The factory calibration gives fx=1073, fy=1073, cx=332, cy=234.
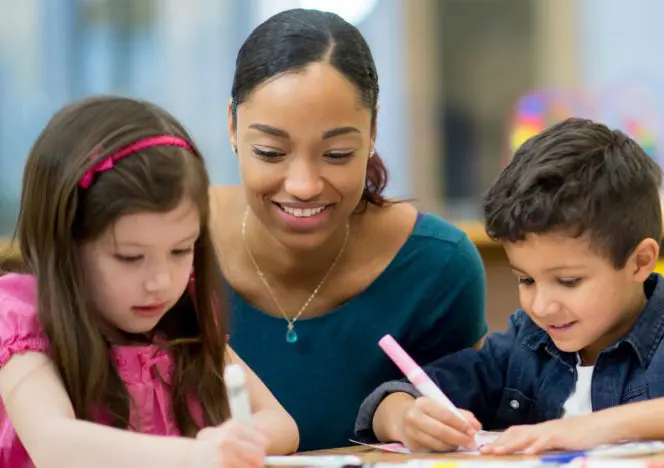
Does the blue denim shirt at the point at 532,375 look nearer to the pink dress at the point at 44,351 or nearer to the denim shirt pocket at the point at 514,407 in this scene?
the denim shirt pocket at the point at 514,407

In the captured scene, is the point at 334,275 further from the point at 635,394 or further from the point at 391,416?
the point at 635,394

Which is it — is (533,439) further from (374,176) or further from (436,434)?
(374,176)

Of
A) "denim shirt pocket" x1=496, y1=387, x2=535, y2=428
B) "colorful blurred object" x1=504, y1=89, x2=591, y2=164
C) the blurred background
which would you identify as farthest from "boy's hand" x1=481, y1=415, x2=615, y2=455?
"colorful blurred object" x1=504, y1=89, x2=591, y2=164

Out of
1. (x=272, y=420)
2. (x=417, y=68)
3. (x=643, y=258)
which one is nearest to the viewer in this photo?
(x=272, y=420)

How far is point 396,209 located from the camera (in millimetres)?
1620

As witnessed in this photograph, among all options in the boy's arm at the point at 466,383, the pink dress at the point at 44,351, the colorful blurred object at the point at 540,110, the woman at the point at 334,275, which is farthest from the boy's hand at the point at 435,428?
the colorful blurred object at the point at 540,110

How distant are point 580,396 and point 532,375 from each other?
0.25ft

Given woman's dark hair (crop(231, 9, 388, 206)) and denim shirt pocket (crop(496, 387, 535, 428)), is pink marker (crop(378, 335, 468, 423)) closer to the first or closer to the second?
denim shirt pocket (crop(496, 387, 535, 428))

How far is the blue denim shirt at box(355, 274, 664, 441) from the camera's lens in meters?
1.23

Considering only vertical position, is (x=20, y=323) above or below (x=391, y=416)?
above

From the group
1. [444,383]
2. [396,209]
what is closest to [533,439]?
[444,383]

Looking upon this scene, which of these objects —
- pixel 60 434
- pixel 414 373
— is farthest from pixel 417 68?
pixel 60 434

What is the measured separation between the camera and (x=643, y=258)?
127 cm

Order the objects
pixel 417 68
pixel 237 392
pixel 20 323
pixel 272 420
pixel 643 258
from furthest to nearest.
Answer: pixel 417 68 → pixel 643 258 → pixel 272 420 → pixel 20 323 → pixel 237 392
